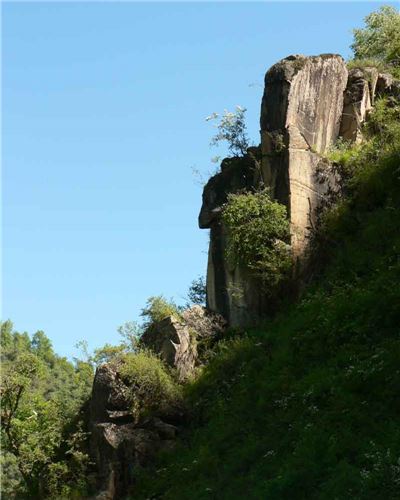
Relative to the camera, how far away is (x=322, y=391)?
60.4 feet

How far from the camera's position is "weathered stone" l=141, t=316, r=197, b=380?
24734 mm

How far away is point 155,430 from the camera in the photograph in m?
23.1

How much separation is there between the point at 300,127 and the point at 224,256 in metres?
4.11

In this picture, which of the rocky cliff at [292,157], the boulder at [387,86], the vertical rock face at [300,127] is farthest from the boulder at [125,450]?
the boulder at [387,86]

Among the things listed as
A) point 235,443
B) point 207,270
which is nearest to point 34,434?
point 207,270

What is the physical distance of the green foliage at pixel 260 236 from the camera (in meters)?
25.0

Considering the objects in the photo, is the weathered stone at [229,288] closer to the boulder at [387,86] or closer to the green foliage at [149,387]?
the green foliage at [149,387]

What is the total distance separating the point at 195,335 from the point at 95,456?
3.97 metres

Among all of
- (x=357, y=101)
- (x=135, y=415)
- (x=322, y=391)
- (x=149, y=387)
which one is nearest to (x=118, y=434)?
(x=135, y=415)

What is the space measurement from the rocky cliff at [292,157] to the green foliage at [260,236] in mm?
306

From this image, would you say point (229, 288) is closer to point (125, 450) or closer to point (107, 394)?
point (107, 394)

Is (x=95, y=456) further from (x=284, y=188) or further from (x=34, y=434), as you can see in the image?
(x=284, y=188)

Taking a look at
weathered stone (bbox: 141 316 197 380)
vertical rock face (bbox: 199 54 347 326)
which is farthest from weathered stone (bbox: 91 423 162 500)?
vertical rock face (bbox: 199 54 347 326)

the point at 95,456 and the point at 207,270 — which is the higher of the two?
the point at 207,270
